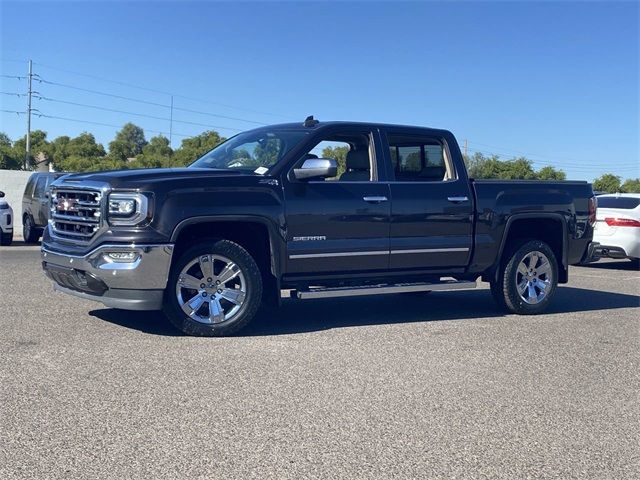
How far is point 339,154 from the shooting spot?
8.06 metres

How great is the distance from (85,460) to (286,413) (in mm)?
1293

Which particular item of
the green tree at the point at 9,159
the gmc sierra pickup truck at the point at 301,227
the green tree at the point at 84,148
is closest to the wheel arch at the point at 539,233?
the gmc sierra pickup truck at the point at 301,227

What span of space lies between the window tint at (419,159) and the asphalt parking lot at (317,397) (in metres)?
1.56

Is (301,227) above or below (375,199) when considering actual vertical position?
below

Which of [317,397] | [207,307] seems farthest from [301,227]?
[317,397]

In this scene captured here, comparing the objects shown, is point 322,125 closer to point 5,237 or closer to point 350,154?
point 350,154

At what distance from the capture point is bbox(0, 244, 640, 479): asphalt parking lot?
3.92 m

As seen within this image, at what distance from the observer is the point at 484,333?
24.5 feet

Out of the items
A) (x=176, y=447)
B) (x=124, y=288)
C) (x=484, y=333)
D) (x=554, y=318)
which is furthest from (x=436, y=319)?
(x=176, y=447)

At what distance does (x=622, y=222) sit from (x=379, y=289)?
894 cm

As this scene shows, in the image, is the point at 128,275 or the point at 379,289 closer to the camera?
the point at 128,275

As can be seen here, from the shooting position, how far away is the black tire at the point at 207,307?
6.68 meters

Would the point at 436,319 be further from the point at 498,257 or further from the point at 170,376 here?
the point at 170,376

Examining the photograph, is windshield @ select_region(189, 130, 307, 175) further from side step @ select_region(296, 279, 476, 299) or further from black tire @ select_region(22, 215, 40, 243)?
black tire @ select_region(22, 215, 40, 243)
